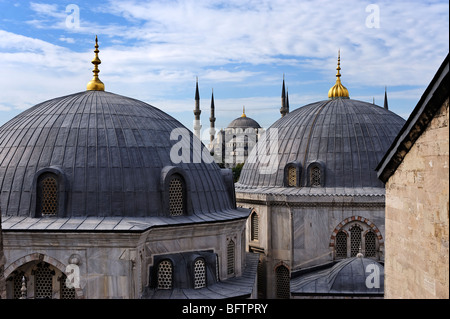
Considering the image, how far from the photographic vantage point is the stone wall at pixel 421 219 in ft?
21.2

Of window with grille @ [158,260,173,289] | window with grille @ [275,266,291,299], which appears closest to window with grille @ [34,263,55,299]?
window with grille @ [158,260,173,289]

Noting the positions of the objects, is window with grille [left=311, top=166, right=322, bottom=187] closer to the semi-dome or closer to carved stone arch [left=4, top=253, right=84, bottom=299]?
carved stone arch [left=4, top=253, right=84, bottom=299]

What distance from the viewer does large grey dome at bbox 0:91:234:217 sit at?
14484 millimetres

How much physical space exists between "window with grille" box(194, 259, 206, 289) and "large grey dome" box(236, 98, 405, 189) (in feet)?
27.3

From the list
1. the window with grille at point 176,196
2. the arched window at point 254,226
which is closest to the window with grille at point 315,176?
the arched window at point 254,226

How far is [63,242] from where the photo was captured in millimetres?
13258

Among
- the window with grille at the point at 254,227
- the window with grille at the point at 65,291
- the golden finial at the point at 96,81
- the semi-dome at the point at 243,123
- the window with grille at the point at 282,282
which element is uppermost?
the semi-dome at the point at 243,123

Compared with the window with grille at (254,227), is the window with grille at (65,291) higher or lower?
lower

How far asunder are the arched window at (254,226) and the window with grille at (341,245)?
12.0 ft

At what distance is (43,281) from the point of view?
13.6m

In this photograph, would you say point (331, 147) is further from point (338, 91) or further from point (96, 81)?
point (96, 81)

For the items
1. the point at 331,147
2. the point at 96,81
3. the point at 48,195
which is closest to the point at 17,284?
the point at 48,195

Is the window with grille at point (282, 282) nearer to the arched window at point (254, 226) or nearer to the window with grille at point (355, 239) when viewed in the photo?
the arched window at point (254, 226)
